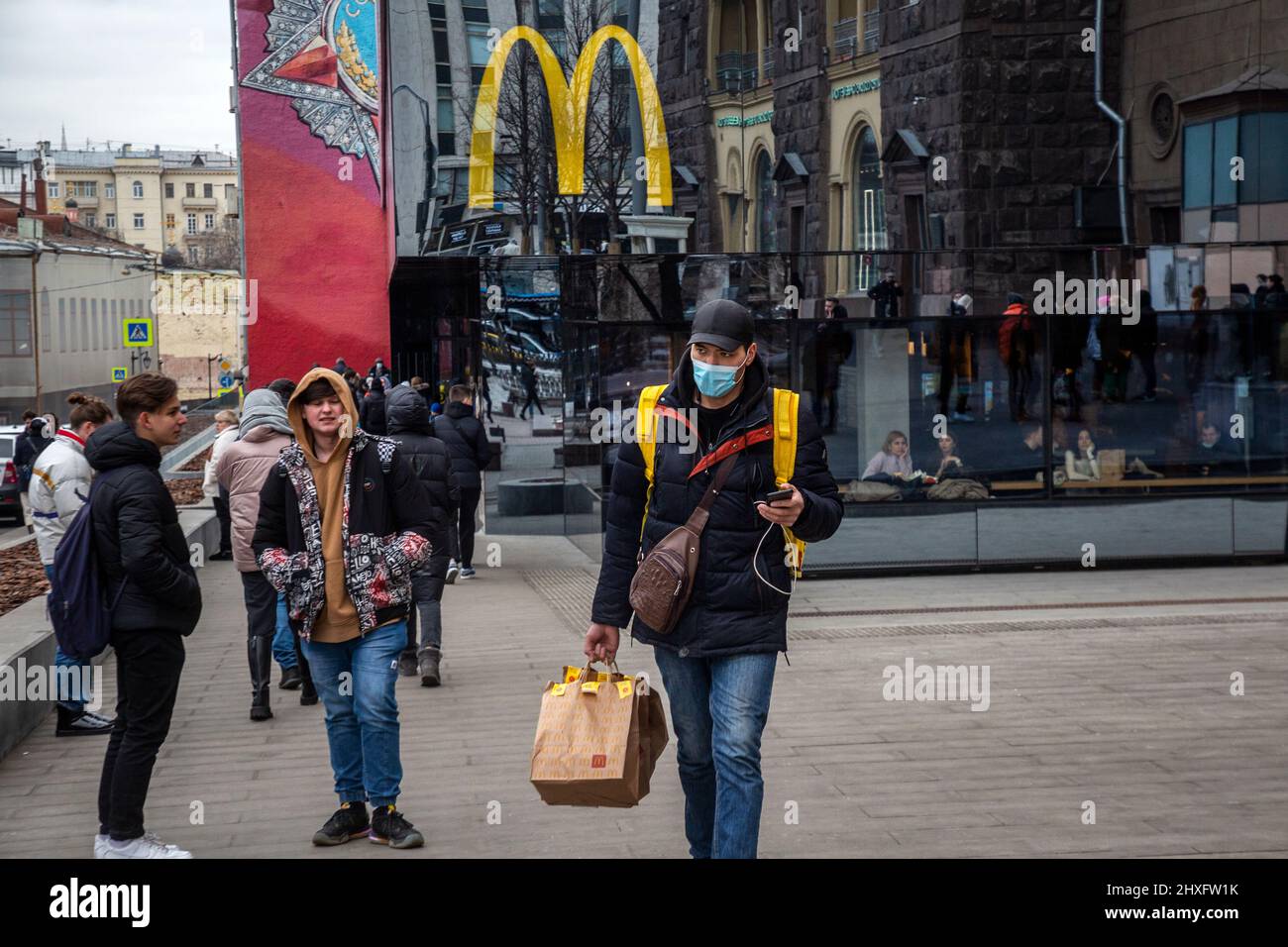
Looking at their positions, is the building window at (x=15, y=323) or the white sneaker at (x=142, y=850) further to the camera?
the building window at (x=15, y=323)

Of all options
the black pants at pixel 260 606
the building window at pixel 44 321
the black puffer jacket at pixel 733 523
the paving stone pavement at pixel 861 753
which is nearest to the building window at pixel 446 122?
the paving stone pavement at pixel 861 753

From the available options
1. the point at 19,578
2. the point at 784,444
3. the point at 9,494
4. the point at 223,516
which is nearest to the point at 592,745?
the point at 784,444

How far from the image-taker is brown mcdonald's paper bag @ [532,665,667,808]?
194 inches

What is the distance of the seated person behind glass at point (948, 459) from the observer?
14156 millimetres

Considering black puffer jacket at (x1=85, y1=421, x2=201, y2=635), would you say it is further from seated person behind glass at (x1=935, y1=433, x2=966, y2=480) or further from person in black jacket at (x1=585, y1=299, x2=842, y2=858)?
seated person behind glass at (x1=935, y1=433, x2=966, y2=480)

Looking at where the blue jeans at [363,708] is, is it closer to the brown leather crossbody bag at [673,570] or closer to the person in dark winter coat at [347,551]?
the person in dark winter coat at [347,551]

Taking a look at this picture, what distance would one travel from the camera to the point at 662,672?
5.14 m

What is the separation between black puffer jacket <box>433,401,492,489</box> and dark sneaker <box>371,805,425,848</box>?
756 cm

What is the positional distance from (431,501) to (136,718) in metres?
3.81

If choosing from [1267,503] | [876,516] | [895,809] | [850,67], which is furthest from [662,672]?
Answer: [850,67]

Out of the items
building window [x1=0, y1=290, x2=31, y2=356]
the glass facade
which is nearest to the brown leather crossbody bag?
the glass facade

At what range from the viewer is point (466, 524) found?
14.1 meters
